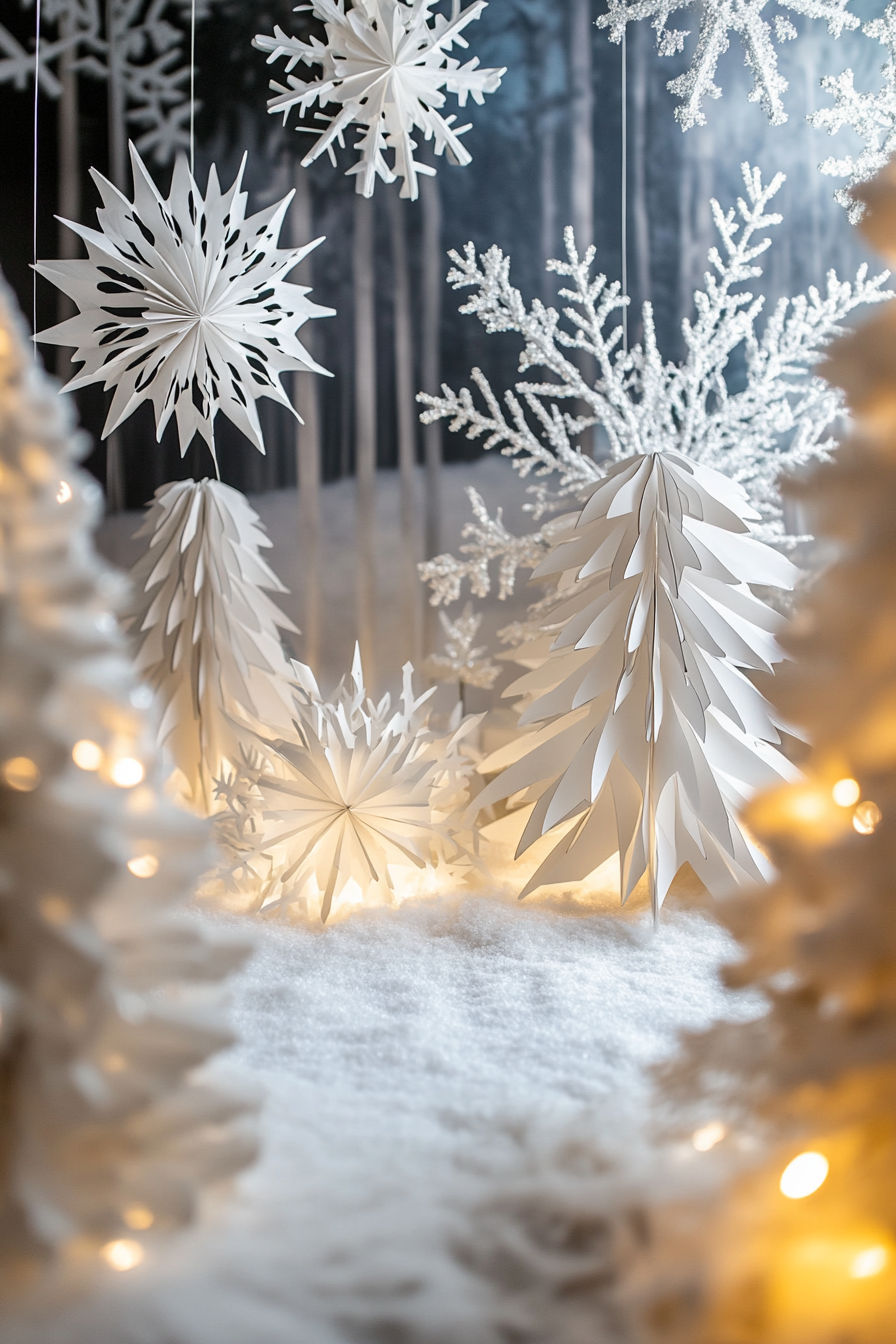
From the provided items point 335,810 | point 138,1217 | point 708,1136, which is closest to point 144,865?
point 138,1217

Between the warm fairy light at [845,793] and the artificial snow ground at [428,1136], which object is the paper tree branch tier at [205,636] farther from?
the warm fairy light at [845,793]

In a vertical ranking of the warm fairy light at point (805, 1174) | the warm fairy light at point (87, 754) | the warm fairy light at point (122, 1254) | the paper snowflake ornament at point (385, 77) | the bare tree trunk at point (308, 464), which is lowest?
the warm fairy light at point (122, 1254)

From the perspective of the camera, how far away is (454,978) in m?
1.54

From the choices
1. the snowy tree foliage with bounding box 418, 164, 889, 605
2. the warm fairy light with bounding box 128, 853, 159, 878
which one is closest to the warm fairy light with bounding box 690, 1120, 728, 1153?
the warm fairy light with bounding box 128, 853, 159, 878

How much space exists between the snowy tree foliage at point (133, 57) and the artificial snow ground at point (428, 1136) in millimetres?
1690

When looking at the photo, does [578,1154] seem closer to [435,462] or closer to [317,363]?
A: [435,462]

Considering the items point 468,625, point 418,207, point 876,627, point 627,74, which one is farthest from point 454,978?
point 627,74

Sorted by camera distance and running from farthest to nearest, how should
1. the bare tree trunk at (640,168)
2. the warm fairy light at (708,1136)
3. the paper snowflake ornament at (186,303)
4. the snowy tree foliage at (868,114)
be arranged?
the bare tree trunk at (640,168)
the snowy tree foliage at (868,114)
the paper snowflake ornament at (186,303)
the warm fairy light at (708,1136)

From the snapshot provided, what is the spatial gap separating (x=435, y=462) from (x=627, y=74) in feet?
2.92

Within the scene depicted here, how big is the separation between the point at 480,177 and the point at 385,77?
0.28m

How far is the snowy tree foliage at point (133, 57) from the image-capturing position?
214cm

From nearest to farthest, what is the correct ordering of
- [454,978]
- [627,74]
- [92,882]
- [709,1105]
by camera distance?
1. [92,882]
2. [709,1105]
3. [454,978]
4. [627,74]

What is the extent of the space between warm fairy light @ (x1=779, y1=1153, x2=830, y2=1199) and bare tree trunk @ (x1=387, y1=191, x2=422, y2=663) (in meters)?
1.51

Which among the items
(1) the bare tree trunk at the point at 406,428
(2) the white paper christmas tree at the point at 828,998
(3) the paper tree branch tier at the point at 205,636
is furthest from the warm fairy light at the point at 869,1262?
(1) the bare tree trunk at the point at 406,428
